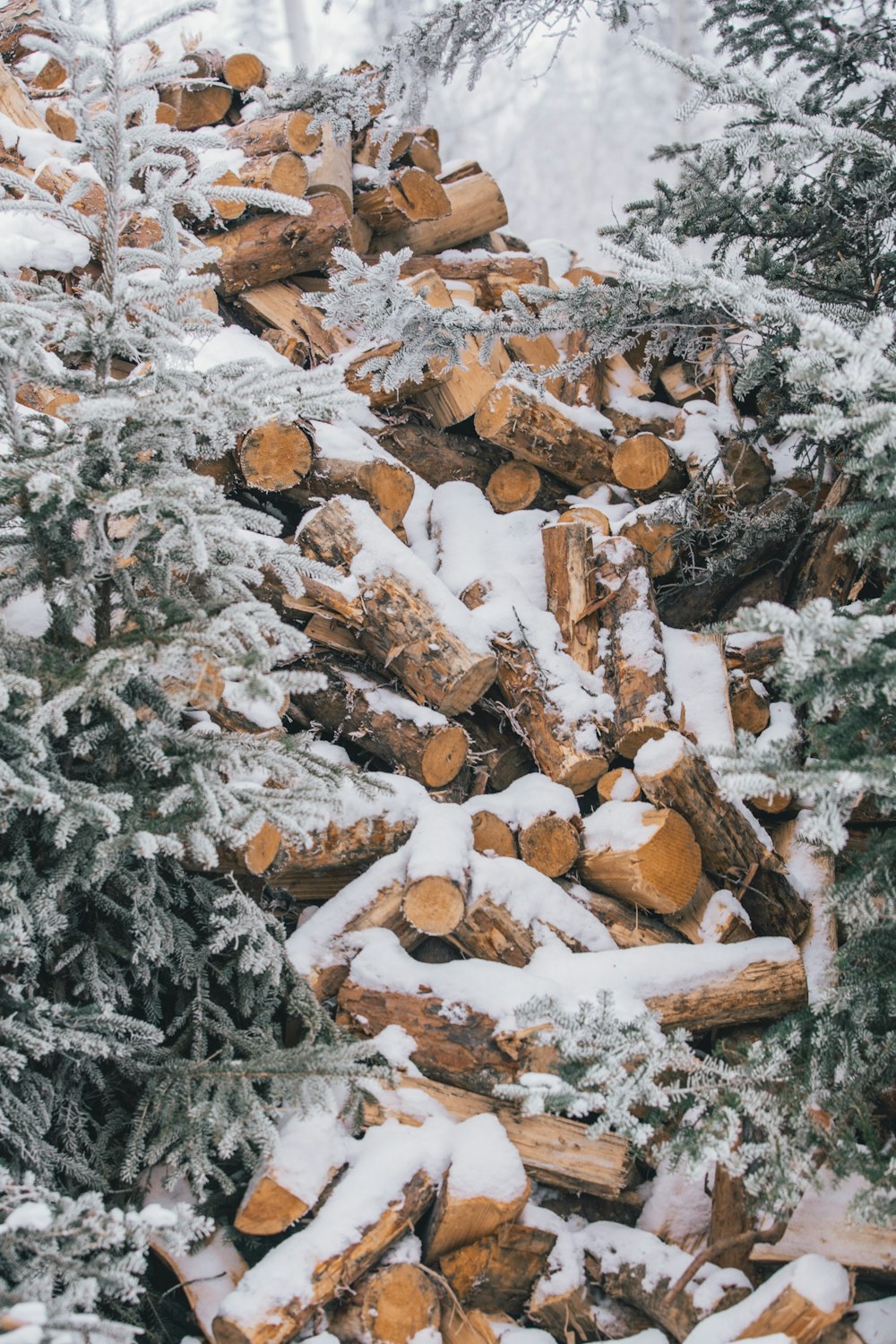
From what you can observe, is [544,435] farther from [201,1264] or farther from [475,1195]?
[201,1264]

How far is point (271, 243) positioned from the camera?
16.7ft

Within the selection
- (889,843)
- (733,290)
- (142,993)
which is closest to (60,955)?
(142,993)

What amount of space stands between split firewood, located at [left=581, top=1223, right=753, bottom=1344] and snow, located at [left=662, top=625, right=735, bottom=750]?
1.79 meters

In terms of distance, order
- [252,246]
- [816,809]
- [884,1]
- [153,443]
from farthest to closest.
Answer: [252,246], [884,1], [153,443], [816,809]

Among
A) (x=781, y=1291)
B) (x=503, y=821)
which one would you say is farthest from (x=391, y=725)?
(x=781, y=1291)

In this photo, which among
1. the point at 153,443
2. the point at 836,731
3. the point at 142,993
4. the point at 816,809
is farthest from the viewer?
the point at 142,993

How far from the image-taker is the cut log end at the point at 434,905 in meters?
3.15

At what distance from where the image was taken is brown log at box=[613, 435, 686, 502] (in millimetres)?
4688

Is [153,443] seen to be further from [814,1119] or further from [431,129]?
[431,129]

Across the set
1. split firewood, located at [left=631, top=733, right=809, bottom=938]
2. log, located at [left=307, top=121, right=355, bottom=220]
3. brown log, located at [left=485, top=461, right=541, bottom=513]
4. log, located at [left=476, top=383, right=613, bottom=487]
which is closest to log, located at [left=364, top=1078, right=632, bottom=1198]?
split firewood, located at [left=631, top=733, right=809, bottom=938]

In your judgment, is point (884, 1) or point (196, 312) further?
point (884, 1)

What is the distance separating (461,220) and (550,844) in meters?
4.52

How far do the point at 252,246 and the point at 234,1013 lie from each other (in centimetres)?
398

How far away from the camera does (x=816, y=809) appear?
234 centimetres
